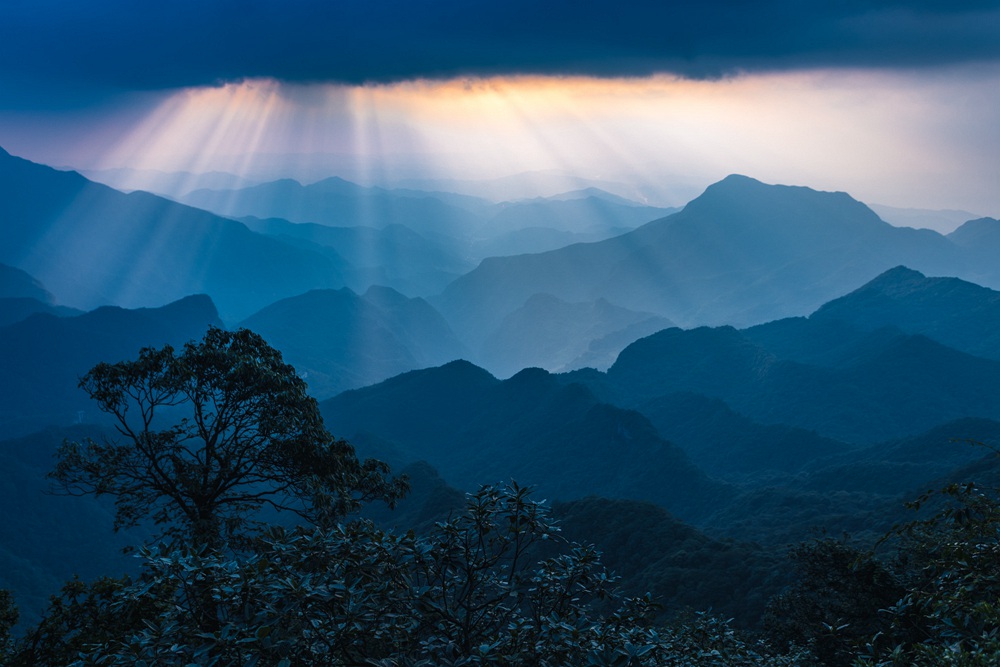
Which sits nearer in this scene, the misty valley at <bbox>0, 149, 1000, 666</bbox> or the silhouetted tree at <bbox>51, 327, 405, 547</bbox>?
the misty valley at <bbox>0, 149, 1000, 666</bbox>

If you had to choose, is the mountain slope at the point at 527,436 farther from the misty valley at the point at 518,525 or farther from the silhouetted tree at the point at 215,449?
the silhouetted tree at the point at 215,449

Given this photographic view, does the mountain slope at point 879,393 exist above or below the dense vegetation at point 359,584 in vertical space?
below

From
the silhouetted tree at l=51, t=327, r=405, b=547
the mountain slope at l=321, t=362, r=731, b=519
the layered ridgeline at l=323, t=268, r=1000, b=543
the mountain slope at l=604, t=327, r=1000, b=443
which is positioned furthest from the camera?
the mountain slope at l=604, t=327, r=1000, b=443

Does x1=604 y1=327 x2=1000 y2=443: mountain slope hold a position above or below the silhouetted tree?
below

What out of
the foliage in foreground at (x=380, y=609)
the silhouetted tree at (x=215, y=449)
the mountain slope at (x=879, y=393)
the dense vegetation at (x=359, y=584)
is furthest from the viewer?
the mountain slope at (x=879, y=393)

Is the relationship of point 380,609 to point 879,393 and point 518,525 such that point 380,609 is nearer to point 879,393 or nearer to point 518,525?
point 518,525

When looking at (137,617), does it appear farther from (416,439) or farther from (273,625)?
→ (416,439)

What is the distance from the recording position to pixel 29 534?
114 m

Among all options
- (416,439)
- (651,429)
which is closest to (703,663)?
(651,429)

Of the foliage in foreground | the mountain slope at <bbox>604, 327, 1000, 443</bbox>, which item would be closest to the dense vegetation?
the foliage in foreground

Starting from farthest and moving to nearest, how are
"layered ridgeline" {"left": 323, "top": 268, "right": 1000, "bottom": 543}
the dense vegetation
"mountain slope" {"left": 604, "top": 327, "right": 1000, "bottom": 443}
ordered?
"mountain slope" {"left": 604, "top": 327, "right": 1000, "bottom": 443}, "layered ridgeline" {"left": 323, "top": 268, "right": 1000, "bottom": 543}, the dense vegetation

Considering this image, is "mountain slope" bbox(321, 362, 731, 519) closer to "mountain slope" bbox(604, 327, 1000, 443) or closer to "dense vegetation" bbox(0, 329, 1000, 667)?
"mountain slope" bbox(604, 327, 1000, 443)

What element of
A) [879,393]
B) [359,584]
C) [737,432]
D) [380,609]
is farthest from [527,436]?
[380,609]

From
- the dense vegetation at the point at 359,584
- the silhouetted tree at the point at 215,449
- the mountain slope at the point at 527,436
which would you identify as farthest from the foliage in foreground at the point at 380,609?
the mountain slope at the point at 527,436
